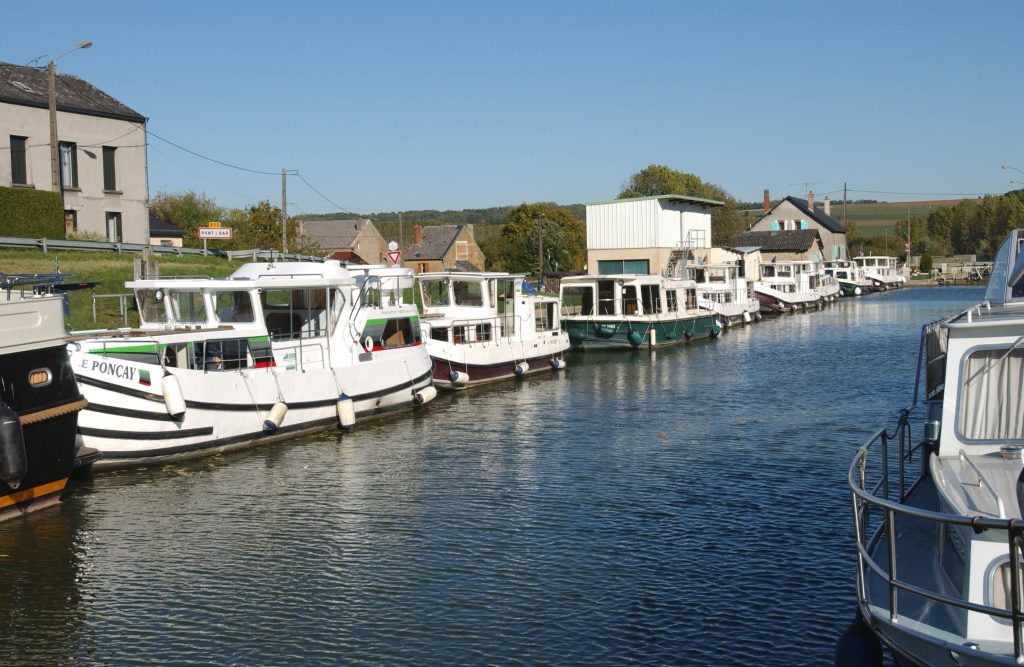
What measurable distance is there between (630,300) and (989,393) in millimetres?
39812

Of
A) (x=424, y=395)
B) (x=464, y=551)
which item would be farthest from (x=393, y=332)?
(x=464, y=551)

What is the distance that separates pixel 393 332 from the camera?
99.0ft

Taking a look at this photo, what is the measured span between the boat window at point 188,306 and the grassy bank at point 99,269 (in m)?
8.80

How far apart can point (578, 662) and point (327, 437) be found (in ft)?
50.0

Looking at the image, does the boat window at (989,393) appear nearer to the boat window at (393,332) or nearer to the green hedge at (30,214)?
the boat window at (393,332)

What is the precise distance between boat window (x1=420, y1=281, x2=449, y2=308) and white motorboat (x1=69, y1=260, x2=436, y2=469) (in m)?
6.80

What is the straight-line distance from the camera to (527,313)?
40906mm

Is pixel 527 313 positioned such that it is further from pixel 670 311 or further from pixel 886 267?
pixel 886 267

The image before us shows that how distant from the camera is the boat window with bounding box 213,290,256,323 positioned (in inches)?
1000

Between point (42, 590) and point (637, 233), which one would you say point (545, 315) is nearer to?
point (42, 590)

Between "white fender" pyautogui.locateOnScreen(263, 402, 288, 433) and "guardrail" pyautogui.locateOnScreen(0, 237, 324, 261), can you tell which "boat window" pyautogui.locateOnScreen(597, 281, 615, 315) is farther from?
"white fender" pyautogui.locateOnScreen(263, 402, 288, 433)

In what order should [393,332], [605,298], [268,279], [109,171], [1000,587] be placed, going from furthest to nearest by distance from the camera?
[109,171] → [605,298] → [393,332] → [268,279] → [1000,587]

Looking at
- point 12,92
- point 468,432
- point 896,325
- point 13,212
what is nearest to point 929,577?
point 468,432

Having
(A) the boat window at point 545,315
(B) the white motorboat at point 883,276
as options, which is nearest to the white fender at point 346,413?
(A) the boat window at point 545,315
